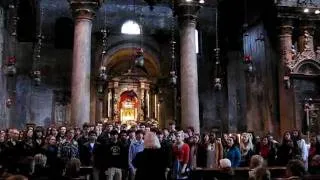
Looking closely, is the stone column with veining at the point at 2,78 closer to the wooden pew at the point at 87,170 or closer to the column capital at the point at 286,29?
the wooden pew at the point at 87,170

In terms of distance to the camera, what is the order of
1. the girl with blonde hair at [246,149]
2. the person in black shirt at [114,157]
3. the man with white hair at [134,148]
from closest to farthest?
the person in black shirt at [114,157]
the man with white hair at [134,148]
the girl with blonde hair at [246,149]

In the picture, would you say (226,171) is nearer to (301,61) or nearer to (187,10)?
(301,61)

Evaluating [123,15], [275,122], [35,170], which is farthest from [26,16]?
[35,170]

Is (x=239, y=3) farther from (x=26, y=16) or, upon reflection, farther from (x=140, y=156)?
(x=140, y=156)

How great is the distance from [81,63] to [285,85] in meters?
9.14

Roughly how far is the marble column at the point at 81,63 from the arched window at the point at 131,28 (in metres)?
7.59

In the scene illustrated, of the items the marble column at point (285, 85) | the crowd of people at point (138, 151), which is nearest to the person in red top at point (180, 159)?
the crowd of people at point (138, 151)

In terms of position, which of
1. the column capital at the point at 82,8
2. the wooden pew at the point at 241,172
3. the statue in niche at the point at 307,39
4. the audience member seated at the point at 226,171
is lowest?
the wooden pew at the point at 241,172

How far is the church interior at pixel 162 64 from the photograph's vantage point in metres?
19.8

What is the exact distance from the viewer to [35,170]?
8.38m

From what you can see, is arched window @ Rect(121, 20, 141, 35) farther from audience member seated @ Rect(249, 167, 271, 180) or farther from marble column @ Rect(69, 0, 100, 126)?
audience member seated @ Rect(249, 167, 271, 180)

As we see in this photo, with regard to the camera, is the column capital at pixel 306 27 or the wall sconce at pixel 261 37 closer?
the column capital at pixel 306 27

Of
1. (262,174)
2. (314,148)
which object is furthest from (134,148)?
(262,174)

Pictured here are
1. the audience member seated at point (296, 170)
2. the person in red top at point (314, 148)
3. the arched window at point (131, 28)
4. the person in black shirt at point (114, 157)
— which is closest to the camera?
the audience member seated at point (296, 170)
